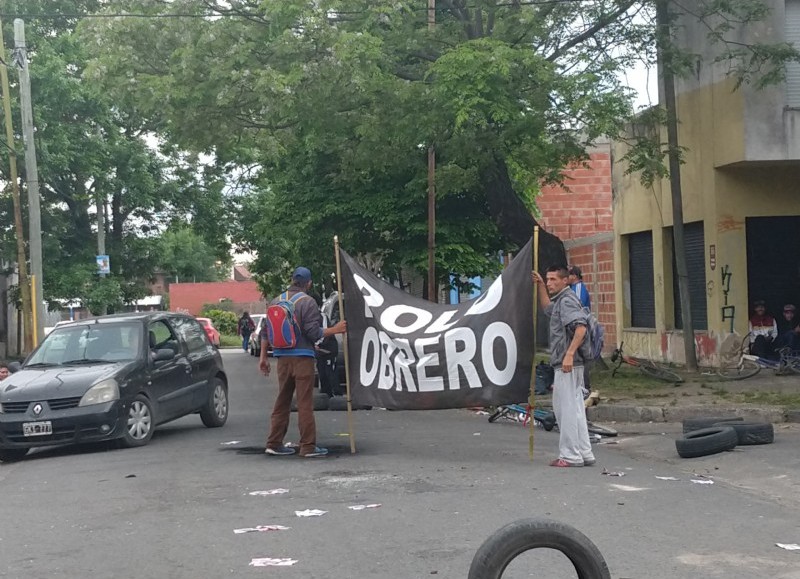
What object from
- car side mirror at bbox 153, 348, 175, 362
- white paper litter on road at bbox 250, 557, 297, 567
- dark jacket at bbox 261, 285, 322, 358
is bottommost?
white paper litter on road at bbox 250, 557, 297, 567

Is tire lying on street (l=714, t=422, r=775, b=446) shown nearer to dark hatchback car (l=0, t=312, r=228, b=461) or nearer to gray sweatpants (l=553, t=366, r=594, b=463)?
gray sweatpants (l=553, t=366, r=594, b=463)

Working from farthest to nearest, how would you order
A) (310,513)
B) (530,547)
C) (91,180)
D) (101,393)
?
(91,180)
(101,393)
(310,513)
(530,547)

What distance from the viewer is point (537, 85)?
17.6 meters

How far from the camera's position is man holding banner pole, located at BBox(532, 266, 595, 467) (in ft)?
34.0

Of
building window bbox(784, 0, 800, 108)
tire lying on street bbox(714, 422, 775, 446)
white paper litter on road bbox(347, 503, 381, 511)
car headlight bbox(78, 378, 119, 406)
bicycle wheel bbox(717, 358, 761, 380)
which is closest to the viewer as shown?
white paper litter on road bbox(347, 503, 381, 511)

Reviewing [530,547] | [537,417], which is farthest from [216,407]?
[530,547]

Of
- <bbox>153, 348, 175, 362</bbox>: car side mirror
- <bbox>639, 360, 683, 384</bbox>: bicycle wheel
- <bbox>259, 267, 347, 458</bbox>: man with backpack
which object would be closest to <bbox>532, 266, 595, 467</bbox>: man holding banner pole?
<bbox>259, 267, 347, 458</bbox>: man with backpack

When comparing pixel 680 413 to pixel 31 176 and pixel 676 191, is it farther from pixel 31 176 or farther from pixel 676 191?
pixel 31 176

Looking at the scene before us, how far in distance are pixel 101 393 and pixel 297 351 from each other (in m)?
2.55

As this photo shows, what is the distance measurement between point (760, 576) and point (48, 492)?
6242 millimetres

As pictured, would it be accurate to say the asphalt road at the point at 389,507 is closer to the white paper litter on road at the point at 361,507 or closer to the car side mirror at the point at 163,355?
the white paper litter on road at the point at 361,507

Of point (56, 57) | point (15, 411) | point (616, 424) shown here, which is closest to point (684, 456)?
point (616, 424)

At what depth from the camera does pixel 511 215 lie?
64.8 ft

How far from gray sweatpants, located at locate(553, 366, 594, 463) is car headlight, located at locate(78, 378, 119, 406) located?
5014 mm
